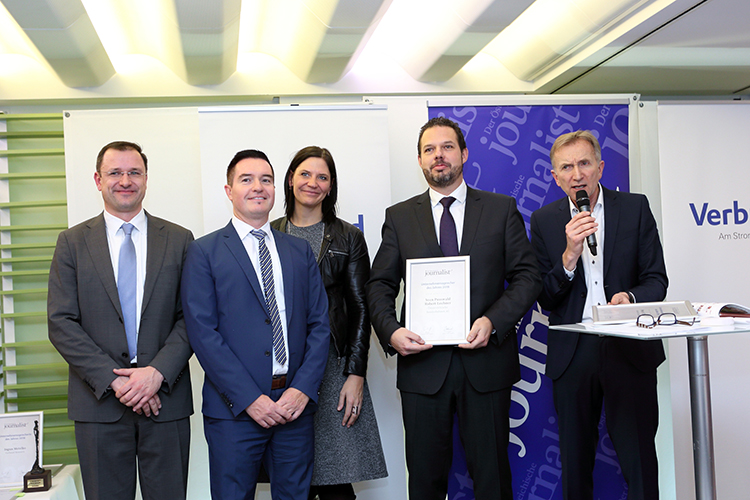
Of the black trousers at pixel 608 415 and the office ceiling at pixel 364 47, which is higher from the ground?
the office ceiling at pixel 364 47

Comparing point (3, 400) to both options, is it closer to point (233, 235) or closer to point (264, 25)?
point (233, 235)

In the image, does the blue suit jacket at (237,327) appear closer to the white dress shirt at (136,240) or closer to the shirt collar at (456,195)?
the white dress shirt at (136,240)

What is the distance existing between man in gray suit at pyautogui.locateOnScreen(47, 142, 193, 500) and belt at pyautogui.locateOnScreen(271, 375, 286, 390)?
44 cm

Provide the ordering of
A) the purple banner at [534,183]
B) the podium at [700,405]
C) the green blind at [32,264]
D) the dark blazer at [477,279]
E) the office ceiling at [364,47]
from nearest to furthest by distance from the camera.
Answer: the podium at [700,405] < the dark blazer at [477,279] < the purple banner at [534,183] < the office ceiling at [364,47] < the green blind at [32,264]

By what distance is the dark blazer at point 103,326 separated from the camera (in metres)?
2.52

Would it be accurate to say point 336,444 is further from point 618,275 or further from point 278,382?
point 618,275

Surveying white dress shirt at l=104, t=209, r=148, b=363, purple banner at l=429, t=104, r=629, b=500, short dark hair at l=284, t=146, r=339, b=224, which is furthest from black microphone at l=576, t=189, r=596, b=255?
white dress shirt at l=104, t=209, r=148, b=363

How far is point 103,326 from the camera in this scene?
2.57 metres

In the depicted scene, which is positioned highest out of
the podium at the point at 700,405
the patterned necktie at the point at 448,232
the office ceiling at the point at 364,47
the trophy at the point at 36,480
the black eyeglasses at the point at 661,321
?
the office ceiling at the point at 364,47

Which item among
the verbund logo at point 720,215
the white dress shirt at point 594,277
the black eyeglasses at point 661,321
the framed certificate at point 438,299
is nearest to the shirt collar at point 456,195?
the framed certificate at point 438,299

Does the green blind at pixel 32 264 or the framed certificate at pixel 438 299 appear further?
the green blind at pixel 32 264

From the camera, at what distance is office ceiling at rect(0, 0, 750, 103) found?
A: 3818 millimetres

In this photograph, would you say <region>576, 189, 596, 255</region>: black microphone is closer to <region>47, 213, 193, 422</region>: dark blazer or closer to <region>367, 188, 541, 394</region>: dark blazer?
<region>367, 188, 541, 394</region>: dark blazer

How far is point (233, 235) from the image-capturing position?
103 inches
